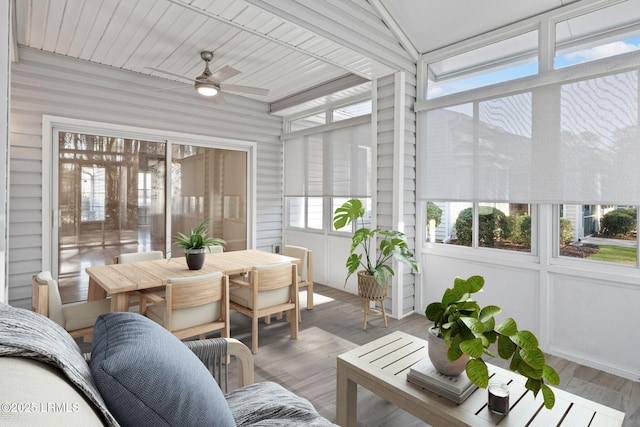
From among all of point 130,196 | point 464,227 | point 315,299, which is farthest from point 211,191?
point 464,227

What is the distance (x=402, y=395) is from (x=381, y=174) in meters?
2.76

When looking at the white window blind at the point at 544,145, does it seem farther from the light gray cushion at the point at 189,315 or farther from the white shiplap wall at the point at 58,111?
the white shiplap wall at the point at 58,111

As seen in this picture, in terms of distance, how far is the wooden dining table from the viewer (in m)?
2.55

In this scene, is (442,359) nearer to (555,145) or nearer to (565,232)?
(565,232)

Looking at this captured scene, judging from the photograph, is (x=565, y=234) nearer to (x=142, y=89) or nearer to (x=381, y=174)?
(x=381, y=174)

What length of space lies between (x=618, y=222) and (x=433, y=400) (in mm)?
2396

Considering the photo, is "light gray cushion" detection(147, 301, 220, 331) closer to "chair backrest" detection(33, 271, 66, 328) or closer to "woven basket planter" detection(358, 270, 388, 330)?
"chair backrest" detection(33, 271, 66, 328)

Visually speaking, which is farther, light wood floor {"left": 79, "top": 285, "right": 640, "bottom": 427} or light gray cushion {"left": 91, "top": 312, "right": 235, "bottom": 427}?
light wood floor {"left": 79, "top": 285, "right": 640, "bottom": 427}

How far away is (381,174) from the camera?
4.01m

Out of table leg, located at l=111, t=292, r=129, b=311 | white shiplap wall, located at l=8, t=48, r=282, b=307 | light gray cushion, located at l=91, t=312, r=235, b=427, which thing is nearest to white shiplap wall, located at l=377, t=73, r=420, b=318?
white shiplap wall, located at l=8, t=48, r=282, b=307

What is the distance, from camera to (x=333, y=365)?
2789mm

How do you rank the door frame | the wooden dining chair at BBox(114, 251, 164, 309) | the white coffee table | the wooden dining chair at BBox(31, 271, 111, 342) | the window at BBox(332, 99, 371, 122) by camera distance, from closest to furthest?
the white coffee table < the wooden dining chair at BBox(31, 271, 111, 342) < the wooden dining chair at BBox(114, 251, 164, 309) < the door frame < the window at BBox(332, 99, 371, 122)

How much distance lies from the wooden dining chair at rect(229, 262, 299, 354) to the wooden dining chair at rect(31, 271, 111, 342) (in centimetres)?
107

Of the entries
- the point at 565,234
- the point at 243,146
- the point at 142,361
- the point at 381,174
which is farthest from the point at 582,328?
the point at 243,146
